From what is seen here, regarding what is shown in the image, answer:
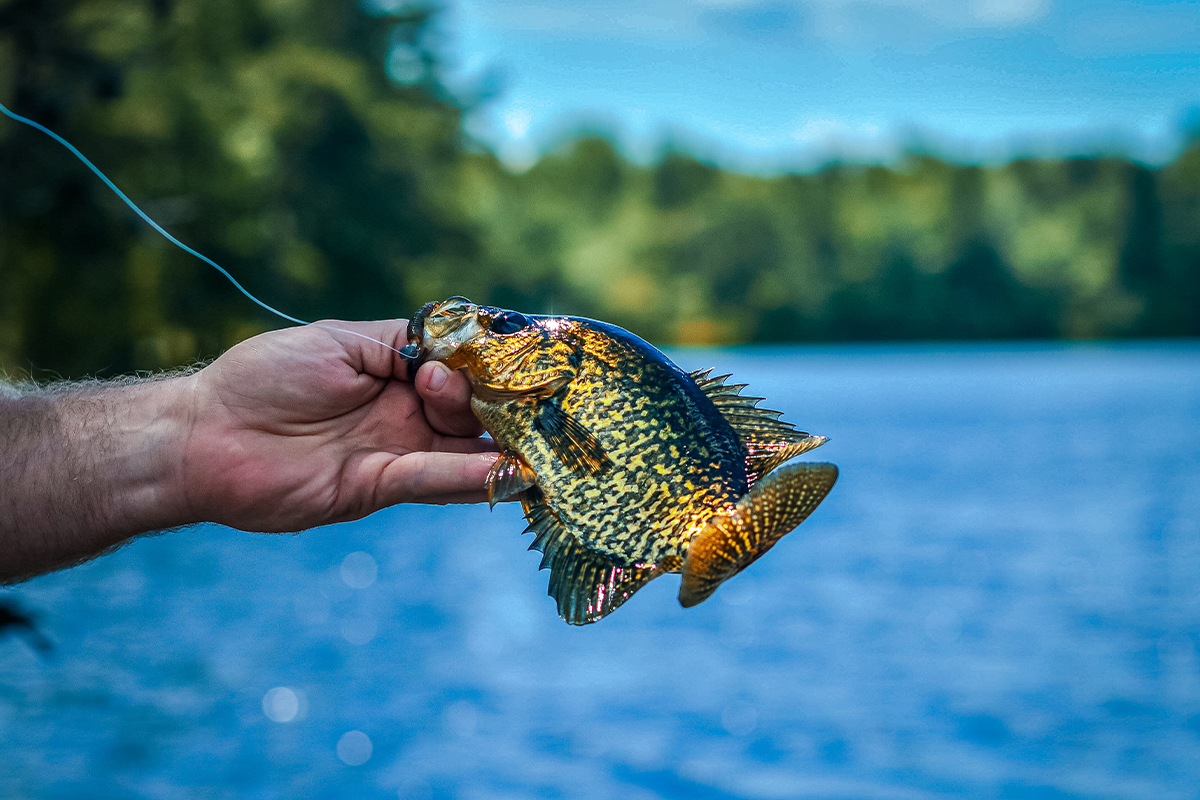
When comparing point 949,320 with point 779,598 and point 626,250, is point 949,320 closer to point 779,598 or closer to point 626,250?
point 626,250

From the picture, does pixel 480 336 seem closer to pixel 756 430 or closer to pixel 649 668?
pixel 756 430

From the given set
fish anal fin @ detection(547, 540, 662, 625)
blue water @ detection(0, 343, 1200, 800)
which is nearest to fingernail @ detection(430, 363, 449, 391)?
fish anal fin @ detection(547, 540, 662, 625)

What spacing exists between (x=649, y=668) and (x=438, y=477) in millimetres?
21167

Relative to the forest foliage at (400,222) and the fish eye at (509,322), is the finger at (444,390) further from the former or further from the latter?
the forest foliage at (400,222)

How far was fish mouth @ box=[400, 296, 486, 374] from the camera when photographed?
10.1ft

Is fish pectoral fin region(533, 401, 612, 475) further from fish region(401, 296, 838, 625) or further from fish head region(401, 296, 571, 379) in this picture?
fish head region(401, 296, 571, 379)

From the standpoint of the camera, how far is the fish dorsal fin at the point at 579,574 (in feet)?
8.93

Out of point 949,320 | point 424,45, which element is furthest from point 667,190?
point 424,45

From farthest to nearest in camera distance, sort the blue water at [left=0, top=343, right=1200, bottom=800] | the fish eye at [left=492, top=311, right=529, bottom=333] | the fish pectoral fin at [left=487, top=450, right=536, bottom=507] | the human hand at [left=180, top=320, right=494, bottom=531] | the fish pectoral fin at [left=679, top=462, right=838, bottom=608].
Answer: the blue water at [left=0, top=343, right=1200, bottom=800]
the human hand at [left=180, top=320, right=494, bottom=531]
the fish eye at [left=492, top=311, right=529, bottom=333]
the fish pectoral fin at [left=487, top=450, right=536, bottom=507]
the fish pectoral fin at [left=679, top=462, right=838, bottom=608]

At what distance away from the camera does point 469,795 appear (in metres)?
19.2

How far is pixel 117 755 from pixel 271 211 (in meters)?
13.6

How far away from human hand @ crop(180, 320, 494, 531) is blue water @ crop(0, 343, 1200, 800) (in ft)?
43.0

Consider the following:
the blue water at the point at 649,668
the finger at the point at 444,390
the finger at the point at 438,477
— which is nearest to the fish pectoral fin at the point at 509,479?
the finger at the point at 438,477

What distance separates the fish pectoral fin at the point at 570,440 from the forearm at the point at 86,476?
1403 millimetres
